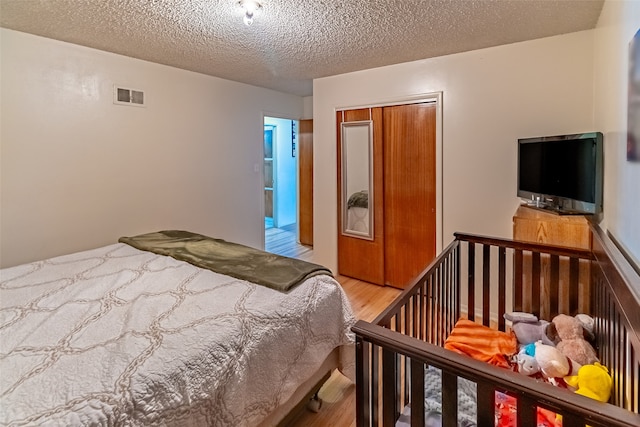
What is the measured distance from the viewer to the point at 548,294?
196 cm

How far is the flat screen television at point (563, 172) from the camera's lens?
6.71ft

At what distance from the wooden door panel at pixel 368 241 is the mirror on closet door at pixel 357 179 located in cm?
5

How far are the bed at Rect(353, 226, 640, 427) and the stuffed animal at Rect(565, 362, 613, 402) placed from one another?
30mm

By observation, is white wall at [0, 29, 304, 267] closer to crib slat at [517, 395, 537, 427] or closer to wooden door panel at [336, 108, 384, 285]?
wooden door panel at [336, 108, 384, 285]

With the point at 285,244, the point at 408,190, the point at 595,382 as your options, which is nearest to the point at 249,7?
the point at 408,190

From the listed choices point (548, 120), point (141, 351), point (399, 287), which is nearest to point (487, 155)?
point (548, 120)

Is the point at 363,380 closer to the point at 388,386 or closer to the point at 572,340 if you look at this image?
the point at 388,386

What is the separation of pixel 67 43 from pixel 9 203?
1.29m

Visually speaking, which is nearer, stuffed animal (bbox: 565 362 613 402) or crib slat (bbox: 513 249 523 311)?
stuffed animal (bbox: 565 362 613 402)

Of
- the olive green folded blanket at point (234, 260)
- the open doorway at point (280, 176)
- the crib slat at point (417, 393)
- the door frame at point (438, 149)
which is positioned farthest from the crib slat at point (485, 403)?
the open doorway at point (280, 176)

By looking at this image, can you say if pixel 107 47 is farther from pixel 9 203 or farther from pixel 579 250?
pixel 579 250

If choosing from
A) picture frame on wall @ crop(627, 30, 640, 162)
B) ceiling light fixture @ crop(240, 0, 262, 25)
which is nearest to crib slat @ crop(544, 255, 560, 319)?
picture frame on wall @ crop(627, 30, 640, 162)

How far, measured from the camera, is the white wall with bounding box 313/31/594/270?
2.52 metres

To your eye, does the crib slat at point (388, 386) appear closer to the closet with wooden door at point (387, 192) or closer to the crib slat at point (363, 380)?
the crib slat at point (363, 380)
